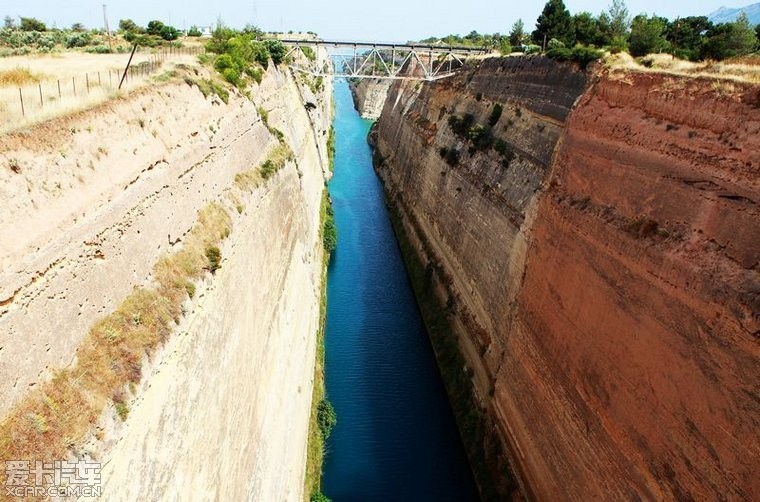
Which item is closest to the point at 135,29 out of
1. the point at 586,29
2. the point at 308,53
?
the point at 308,53

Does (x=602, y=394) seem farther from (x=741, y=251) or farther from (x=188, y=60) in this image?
(x=188, y=60)

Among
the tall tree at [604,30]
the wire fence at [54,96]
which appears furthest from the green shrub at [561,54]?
the wire fence at [54,96]

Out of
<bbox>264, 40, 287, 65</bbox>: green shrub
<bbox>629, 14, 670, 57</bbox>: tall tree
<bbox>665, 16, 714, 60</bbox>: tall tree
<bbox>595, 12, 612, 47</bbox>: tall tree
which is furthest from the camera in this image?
<bbox>264, 40, 287, 65</bbox>: green shrub

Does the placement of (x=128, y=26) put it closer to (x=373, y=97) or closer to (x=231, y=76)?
(x=231, y=76)

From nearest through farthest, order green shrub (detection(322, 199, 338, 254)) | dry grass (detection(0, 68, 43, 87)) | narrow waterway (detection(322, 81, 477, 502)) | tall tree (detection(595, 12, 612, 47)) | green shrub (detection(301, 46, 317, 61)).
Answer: dry grass (detection(0, 68, 43, 87)), narrow waterway (detection(322, 81, 477, 502)), tall tree (detection(595, 12, 612, 47)), green shrub (detection(322, 199, 338, 254)), green shrub (detection(301, 46, 317, 61))

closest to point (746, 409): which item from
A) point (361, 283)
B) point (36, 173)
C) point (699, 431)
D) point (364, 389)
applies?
point (699, 431)

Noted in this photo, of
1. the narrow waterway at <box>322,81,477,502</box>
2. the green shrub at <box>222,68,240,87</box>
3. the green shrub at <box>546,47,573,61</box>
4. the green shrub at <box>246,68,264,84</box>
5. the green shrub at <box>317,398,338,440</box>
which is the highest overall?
the green shrub at <box>546,47,573,61</box>

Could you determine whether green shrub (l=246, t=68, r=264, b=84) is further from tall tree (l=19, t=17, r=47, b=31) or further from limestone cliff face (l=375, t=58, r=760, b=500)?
tall tree (l=19, t=17, r=47, b=31)

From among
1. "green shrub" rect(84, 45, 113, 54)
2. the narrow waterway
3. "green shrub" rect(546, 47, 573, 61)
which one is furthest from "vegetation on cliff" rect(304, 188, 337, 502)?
"green shrub" rect(84, 45, 113, 54)
